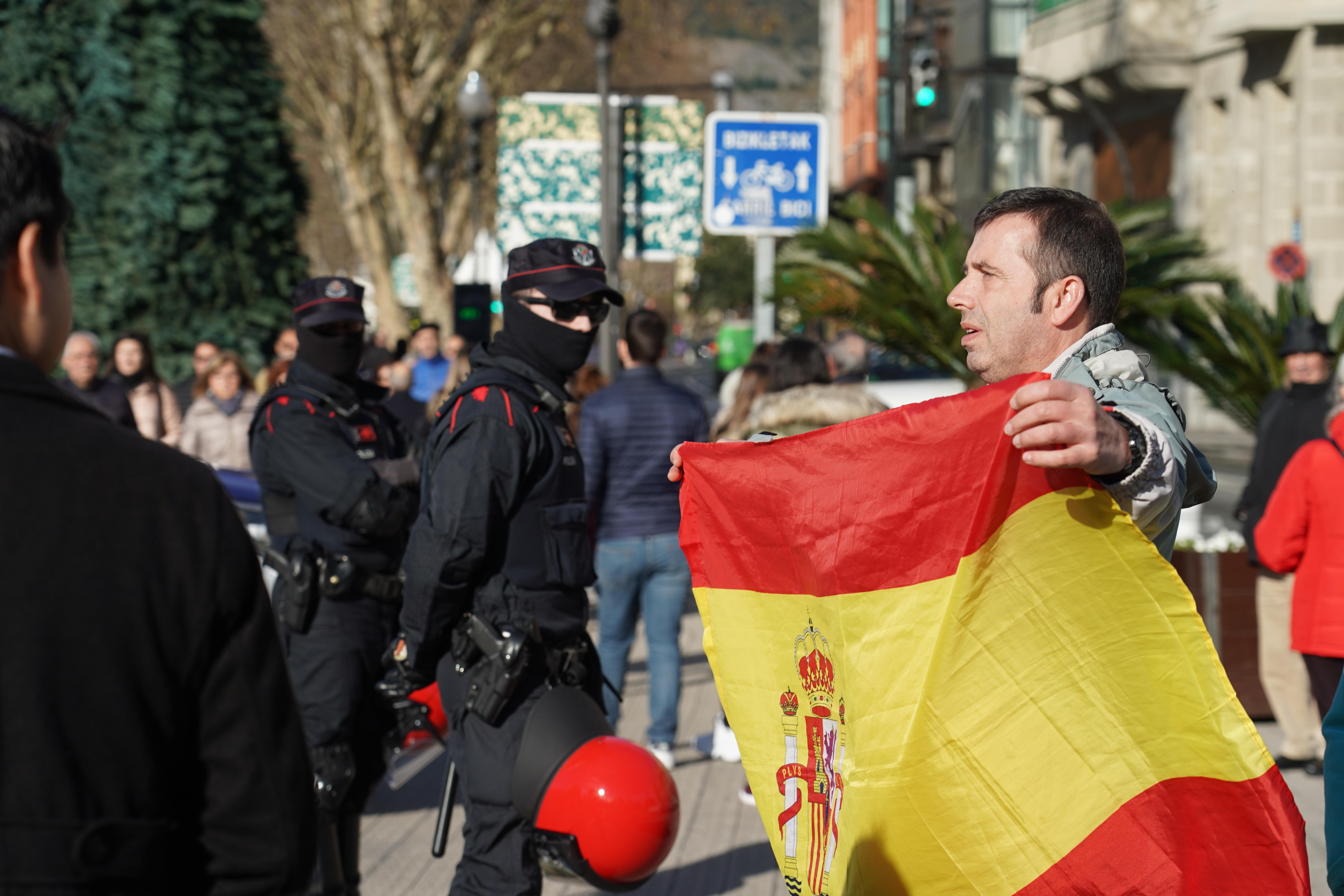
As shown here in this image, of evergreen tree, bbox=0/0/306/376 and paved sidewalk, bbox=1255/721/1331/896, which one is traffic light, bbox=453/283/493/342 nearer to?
evergreen tree, bbox=0/0/306/376

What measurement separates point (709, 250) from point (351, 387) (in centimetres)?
4608

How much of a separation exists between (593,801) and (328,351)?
228cm

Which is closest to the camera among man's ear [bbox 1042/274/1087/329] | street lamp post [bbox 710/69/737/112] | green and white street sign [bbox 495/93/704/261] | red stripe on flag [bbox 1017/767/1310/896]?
red stripe on flag [bbox 1017/767/1310/896]

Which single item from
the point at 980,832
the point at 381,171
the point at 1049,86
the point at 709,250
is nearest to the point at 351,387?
the point at 980,832

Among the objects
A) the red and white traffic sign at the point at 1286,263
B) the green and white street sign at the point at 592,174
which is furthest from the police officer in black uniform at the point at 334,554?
the red and white traffic sign at the point at 1286,263

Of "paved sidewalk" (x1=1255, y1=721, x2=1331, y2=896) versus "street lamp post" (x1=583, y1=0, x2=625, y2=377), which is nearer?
"paved sidewalk" (x1=1255, y1=721, x2=1331, y2=896)

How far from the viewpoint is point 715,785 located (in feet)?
21.8

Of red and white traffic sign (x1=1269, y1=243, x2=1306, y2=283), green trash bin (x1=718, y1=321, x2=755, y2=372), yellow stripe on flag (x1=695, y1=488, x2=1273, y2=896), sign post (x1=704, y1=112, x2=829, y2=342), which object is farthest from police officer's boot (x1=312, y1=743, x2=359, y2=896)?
green trash bin (x1=718, y1=321, x2=755, y2=372)

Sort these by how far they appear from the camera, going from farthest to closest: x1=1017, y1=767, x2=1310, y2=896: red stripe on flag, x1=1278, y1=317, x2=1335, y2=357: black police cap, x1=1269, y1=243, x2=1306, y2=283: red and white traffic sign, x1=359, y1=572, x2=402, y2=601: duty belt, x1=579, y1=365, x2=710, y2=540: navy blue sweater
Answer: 1. x1=1269, y1=243, x2=1306, y2=283: red and white traffic sign
2. x1=1278, y1=317, x2=1335, y2=357: black police cap
3. x1=579, y1=365, x2=710, y2=540: navy blue sweater
4. x1=359, y1=572, x2=402, y2=601: duty belt
5. x1=1017, y1=767, x2=1310, y2=896: red stripe on flag

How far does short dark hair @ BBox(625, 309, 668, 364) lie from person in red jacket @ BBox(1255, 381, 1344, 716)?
2908 millimetres

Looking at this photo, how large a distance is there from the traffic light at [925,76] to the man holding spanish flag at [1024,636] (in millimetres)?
20612

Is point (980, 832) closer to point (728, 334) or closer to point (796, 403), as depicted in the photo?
point (796, 403)

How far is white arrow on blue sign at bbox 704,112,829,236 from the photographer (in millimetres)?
11531

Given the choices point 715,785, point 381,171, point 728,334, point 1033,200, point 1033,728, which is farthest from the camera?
point 728,334
